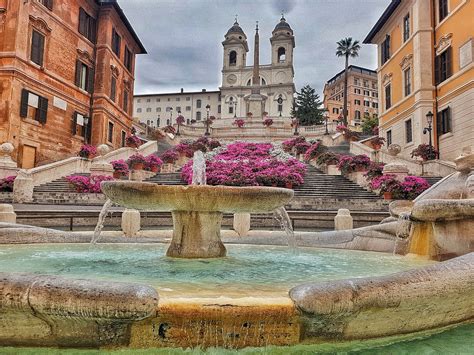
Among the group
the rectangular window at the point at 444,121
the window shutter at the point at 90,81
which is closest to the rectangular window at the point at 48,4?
the window shutter at the point at 90,81

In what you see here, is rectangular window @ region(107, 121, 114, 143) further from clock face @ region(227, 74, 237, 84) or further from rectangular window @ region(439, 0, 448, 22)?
clock face @ region(227, 74, 237, 84)

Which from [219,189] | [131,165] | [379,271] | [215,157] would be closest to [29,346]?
[219,189]

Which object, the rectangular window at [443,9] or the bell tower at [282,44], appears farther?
the bell tower at [282,44]

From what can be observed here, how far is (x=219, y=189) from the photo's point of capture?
5.16m

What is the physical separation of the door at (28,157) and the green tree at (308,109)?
5050 cm

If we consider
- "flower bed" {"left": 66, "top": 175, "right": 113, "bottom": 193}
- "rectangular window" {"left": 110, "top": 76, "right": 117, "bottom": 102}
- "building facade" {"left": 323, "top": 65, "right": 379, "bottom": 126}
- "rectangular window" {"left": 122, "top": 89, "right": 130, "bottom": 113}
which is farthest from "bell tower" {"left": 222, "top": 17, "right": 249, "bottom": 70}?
"flower bed" {"left": 66, "top": 175, "right": 113, "bottom": 193}

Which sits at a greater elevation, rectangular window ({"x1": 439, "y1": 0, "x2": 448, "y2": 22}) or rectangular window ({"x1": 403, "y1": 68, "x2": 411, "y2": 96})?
rectangular window ({"x1": 439, "y1": 0, "x2": 448, "y2": 22})

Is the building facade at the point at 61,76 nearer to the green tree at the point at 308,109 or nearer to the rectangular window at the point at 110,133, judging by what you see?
the rectangular window at the point at 110,133

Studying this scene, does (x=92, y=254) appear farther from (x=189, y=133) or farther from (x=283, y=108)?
(x=283, y=108)

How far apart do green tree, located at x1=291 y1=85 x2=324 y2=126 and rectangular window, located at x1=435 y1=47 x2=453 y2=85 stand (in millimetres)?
41635

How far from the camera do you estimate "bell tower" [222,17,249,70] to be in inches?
3681

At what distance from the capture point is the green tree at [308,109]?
68625mm

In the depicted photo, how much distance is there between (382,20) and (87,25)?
25484 mm

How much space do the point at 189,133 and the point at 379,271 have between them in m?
46.4
